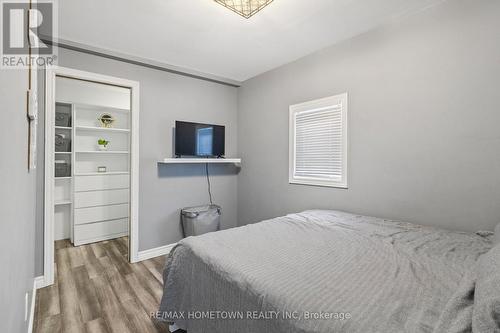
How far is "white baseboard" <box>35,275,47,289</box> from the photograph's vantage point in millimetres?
2403

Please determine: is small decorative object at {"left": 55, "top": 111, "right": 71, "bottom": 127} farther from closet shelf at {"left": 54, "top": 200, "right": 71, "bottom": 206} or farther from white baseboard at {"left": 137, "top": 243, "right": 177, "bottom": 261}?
white baseboard at {"left": 137, "top": 243, "right": 177, "bottom": 261}

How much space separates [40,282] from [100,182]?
169cm

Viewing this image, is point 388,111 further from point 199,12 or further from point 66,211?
point 66,211

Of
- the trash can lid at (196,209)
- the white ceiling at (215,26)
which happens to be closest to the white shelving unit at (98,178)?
the trash can lid at (196,209)

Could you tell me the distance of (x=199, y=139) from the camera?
3432mm

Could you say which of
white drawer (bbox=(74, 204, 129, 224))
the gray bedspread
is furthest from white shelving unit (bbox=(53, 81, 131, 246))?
the gray bedspread

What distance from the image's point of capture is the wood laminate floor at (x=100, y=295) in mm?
1872

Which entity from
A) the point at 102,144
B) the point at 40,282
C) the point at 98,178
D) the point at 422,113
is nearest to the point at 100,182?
the point at 98,178

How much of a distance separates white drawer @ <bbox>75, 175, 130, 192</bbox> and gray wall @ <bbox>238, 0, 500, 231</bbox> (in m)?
2.95

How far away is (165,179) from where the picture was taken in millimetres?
3297

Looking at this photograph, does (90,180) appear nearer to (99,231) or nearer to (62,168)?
(62,168)

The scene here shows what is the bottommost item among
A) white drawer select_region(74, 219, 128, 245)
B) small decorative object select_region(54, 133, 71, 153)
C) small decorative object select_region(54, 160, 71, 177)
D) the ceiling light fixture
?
white drawer select_region(74, 219, 128, 245)

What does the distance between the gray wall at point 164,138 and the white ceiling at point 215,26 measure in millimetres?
249

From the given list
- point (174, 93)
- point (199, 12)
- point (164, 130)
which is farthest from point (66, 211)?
point (199, 12)
